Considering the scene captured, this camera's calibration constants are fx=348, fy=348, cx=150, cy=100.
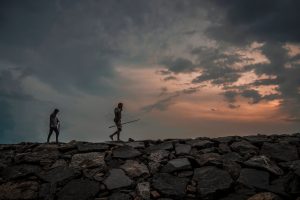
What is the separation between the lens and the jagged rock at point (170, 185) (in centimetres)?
1360

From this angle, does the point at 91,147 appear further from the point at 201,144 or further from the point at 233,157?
the point at 233,157

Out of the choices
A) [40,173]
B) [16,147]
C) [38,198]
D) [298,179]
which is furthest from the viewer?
[16,147]

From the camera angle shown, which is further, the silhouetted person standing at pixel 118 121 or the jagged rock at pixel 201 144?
the silhouetted person standing at pixel 118 121

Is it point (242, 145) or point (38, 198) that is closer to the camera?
point (38, 198)

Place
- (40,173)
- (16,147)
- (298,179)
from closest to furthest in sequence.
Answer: (298,179), (40,173), (16,147)

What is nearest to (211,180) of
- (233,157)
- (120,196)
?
(233,157)

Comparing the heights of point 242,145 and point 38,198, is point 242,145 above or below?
above

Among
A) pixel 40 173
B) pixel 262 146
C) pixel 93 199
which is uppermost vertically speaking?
pixel 262 146

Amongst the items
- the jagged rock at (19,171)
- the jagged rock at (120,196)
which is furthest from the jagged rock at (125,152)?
the jagged rock at (19,171)

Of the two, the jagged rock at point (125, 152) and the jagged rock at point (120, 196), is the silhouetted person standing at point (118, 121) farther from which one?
the jagged rock at point (120, 196)

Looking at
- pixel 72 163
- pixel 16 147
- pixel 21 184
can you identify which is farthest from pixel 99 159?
pixel 16 147

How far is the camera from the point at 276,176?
14461 mm

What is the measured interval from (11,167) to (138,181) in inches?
236

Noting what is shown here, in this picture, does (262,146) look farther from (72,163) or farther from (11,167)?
(11,167)
